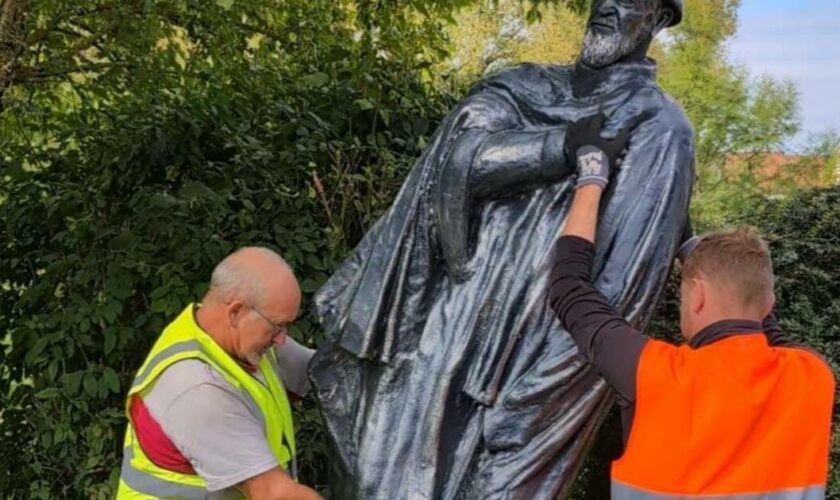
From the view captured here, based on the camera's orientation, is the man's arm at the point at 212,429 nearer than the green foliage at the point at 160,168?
Yes

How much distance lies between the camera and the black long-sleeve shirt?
1775 millimetres

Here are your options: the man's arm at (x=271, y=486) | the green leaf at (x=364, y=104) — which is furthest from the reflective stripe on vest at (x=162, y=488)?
the green leaf at (x=364, y=104)

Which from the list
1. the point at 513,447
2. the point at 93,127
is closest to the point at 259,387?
the point at 513,447

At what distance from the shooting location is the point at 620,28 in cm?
228

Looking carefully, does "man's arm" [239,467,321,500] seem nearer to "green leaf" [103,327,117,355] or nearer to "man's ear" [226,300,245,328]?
"man's ear" [226,300,245,328]

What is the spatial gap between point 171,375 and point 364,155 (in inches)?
94.5

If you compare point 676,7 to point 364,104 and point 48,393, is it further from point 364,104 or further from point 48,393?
point 48,393

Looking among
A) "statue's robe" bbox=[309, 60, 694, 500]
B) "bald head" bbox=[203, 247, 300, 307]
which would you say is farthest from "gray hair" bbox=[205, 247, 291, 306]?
"statue's robe" bbox=[309, 60, 694, 500]

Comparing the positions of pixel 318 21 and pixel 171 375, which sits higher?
pixel 318 21

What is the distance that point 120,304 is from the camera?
392cm

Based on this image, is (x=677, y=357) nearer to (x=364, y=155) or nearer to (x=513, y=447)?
(x=513, y=447)

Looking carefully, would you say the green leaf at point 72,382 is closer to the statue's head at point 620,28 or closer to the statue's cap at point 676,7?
the statue's head at point 620,28

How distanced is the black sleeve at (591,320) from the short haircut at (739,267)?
18 centimetres

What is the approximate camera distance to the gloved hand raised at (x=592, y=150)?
2109mm
